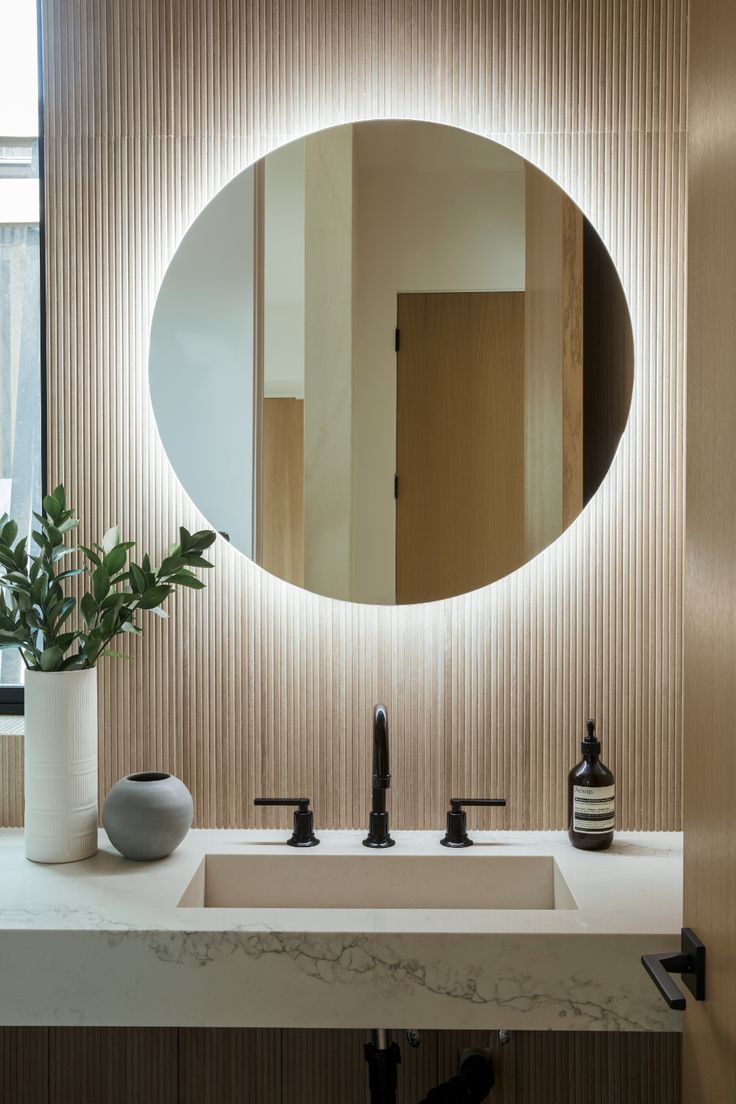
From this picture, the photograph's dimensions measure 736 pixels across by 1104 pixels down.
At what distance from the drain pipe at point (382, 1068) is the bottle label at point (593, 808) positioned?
0.40 metres

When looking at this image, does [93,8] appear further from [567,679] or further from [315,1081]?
[315,1081]

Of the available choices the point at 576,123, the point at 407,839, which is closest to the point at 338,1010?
the point at 407,839

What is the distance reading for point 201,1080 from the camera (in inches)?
57.7

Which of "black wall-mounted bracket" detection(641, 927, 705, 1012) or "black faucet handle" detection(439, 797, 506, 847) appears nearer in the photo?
"black wall-mounted bracket" detection(641, 927, 705, 1012)

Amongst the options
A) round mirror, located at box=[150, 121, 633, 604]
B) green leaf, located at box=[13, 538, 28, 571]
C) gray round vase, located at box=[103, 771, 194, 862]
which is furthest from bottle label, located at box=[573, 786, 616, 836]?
green leaf, located at box=[13, 538, 28, 571]

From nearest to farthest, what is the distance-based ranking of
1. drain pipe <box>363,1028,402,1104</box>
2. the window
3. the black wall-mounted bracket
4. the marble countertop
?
the black wall-mounted bracket < the marble countertop < drain pipe <box>363,1028,402,1104</box> < the window

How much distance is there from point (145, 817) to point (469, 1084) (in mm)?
Answer: 590

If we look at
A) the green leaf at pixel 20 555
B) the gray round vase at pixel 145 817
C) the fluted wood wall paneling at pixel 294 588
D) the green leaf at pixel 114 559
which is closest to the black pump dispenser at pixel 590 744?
the fluted wood wall paneling at pixel 294 588

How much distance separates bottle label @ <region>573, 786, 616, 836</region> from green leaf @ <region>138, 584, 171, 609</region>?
663 millimetres

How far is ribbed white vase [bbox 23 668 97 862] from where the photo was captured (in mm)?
1340

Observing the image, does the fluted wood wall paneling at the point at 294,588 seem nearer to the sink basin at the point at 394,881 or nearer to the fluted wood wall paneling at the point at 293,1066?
the sink basin at the point at 394,881

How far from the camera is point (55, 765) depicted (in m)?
1.34

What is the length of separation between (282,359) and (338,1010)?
0.93 metres

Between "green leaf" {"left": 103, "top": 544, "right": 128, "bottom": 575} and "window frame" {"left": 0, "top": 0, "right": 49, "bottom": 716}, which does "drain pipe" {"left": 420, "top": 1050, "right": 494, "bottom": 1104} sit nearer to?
"green leaf" {"left": 103, "top": 544, "right": 128, "bottom": 575}
